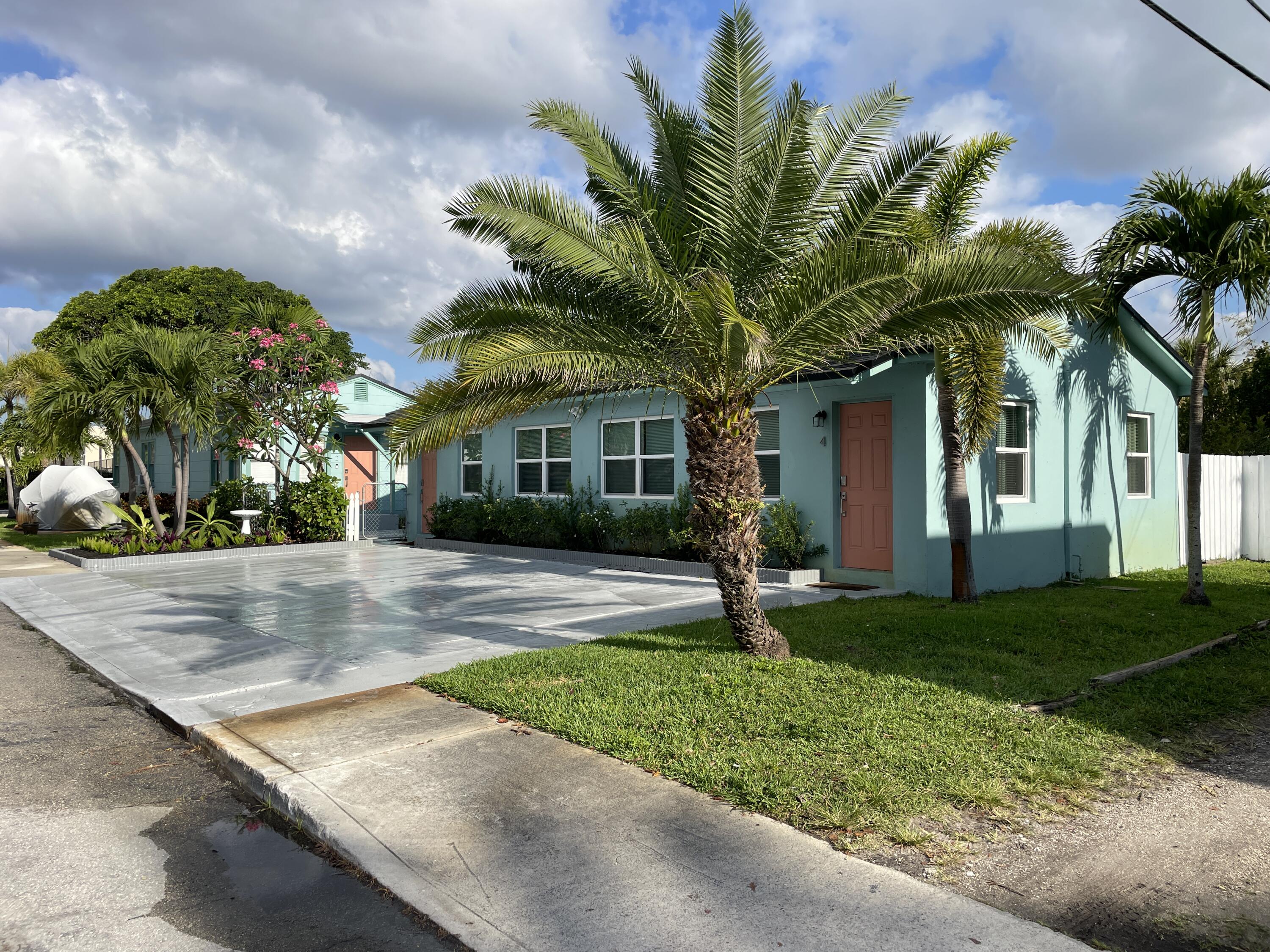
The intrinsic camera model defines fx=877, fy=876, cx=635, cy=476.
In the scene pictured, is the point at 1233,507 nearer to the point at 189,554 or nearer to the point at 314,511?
the point at 314,511

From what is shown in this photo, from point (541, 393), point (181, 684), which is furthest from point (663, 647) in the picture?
point (181, 684)

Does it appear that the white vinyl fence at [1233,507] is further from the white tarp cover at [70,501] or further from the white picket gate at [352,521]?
the white tarp cover at [70,501]

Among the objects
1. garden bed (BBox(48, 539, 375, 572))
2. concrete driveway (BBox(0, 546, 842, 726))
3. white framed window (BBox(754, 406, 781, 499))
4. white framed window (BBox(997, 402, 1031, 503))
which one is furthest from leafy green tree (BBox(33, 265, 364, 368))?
white framed window (BBox(997, 402, 1031, 503))

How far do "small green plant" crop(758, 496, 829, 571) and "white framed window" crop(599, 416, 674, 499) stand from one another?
2.49 meters

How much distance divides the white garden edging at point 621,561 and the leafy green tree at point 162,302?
1860 cm

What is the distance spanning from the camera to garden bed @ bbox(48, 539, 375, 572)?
15.5 m

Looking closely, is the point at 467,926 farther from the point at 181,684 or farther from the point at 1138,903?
the point at 181,684

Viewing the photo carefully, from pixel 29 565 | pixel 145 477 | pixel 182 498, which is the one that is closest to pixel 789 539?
pixel 182 498

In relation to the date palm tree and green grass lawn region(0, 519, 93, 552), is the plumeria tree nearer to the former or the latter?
green grass lawn region(0, 519, 93, 552)

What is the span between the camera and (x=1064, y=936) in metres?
3.01

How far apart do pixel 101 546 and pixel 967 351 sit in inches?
607

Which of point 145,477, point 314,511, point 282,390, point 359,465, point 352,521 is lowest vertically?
point 352,521

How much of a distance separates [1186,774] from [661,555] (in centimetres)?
969

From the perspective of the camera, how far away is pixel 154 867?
12.5 feet
